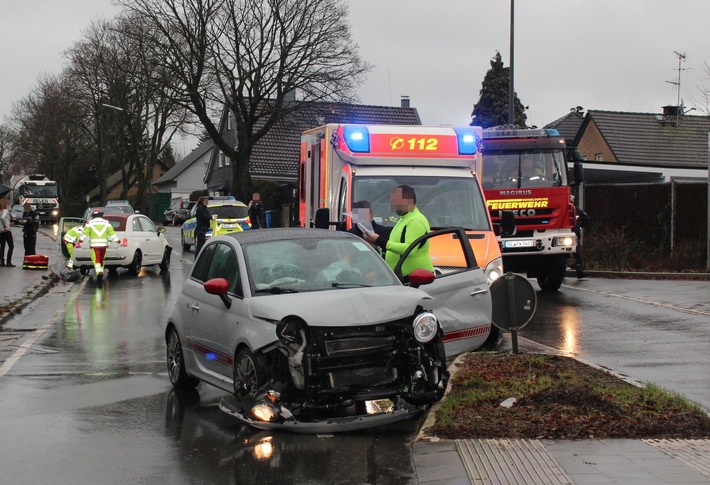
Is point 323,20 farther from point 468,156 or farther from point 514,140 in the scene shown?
point 468,156

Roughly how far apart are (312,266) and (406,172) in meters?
5.56

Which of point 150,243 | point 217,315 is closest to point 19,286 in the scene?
point 150,243

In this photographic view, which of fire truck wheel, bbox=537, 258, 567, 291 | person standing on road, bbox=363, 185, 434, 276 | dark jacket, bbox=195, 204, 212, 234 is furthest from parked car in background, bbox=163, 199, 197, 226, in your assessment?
person standing on road, bbox=363, 185, 434, 276

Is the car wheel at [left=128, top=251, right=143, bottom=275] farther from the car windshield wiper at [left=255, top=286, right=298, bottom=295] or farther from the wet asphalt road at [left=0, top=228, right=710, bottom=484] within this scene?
the car windshield wiper at [left=255, top=286, right=298, bottom=295]

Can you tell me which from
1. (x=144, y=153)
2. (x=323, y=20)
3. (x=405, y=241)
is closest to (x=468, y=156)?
(x=405, y=241)

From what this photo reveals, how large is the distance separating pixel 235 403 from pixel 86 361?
164 inches

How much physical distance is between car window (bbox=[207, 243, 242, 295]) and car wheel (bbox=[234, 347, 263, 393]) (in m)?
0.62

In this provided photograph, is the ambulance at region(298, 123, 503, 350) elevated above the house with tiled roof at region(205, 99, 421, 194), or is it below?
below

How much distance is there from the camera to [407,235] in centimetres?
1062

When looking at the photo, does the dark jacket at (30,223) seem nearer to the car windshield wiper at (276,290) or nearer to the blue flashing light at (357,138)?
the blue flashing light at (357,138)

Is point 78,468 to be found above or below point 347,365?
below

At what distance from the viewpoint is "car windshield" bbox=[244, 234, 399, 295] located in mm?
8625

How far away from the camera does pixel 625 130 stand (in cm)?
5841

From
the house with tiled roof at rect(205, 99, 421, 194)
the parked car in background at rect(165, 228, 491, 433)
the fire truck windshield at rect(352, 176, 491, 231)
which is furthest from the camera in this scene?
the house with tiled roof at rect(205, 99, 421, 194)
